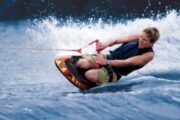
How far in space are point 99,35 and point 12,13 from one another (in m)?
2.24

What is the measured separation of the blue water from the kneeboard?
0.09 meters

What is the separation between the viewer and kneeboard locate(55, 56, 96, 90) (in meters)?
5.54

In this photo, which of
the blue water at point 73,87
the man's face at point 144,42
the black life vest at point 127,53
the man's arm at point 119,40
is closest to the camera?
the blue water at point 73,87

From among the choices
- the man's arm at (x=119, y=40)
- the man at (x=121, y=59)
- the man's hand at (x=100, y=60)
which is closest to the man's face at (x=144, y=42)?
the man at (x=121, y=59)

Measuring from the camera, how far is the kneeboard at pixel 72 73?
5.54 m

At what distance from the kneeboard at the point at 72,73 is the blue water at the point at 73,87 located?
9 centimetres

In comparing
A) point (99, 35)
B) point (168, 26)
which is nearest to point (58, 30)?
point (99, 35)

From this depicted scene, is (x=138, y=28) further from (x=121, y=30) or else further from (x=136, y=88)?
(x=136, y=88)

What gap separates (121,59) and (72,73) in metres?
0.60

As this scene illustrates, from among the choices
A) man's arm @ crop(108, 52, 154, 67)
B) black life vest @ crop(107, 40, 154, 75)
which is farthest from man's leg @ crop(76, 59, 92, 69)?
man's arm @ crop(108, 52, 154, 67)

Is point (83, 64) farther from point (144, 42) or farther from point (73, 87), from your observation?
point (144, 42)

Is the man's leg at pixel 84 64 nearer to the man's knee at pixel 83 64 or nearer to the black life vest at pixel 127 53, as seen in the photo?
the man's knee at pixel 83 64

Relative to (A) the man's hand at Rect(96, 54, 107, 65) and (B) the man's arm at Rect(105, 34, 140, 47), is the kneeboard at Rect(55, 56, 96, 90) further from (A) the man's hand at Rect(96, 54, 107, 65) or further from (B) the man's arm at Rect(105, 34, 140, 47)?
(B) the man's arm at Rect(105, 34, 140, 47)

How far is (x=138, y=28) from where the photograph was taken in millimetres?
9617
